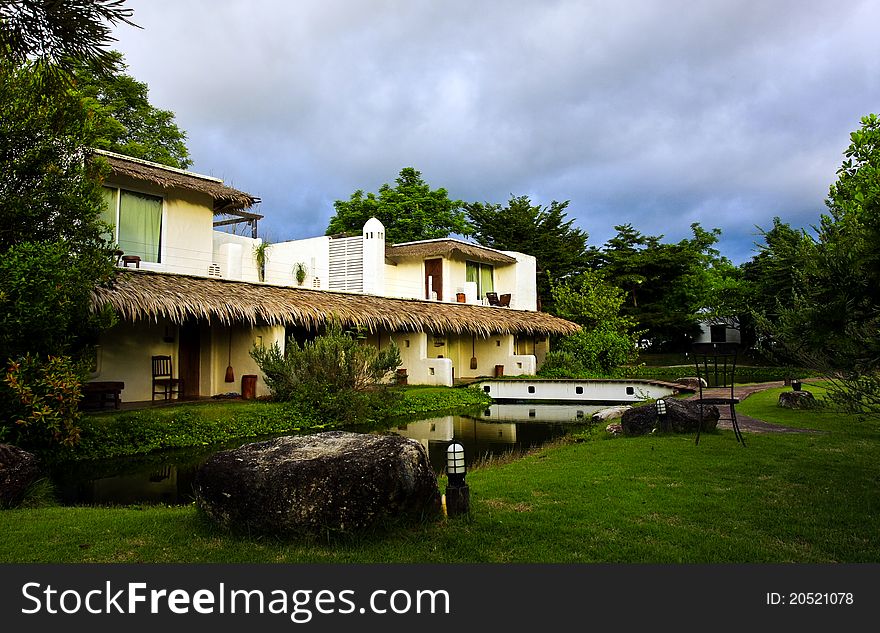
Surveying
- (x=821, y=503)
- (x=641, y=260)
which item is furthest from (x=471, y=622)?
(x=641, y=260)

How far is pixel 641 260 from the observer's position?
1292 inches

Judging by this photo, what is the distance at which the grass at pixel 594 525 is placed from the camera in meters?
4.05

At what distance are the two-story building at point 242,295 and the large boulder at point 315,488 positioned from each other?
6961 mm

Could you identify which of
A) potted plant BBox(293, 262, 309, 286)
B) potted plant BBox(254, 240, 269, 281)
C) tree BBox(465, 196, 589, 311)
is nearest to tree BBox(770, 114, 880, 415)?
potted plant BBox(254, 240, 269, 281)

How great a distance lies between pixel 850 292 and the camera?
5125 mm

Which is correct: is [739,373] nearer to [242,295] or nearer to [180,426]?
[242,295]

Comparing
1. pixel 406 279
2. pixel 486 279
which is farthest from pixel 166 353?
pixel 486 279

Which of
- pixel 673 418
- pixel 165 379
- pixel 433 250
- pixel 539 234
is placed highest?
pixel 539 234

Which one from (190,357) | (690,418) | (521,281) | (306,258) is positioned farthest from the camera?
(521,281)

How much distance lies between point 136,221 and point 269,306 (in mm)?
3774

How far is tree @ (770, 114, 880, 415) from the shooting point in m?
4.57

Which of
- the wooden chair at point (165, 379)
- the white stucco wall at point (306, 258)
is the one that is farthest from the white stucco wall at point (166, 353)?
the white stucco wall at point (306, 258)

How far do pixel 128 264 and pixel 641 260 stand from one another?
26204 millimetres

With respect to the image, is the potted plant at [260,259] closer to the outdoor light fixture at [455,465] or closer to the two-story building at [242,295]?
the two-story building at [242,295]
